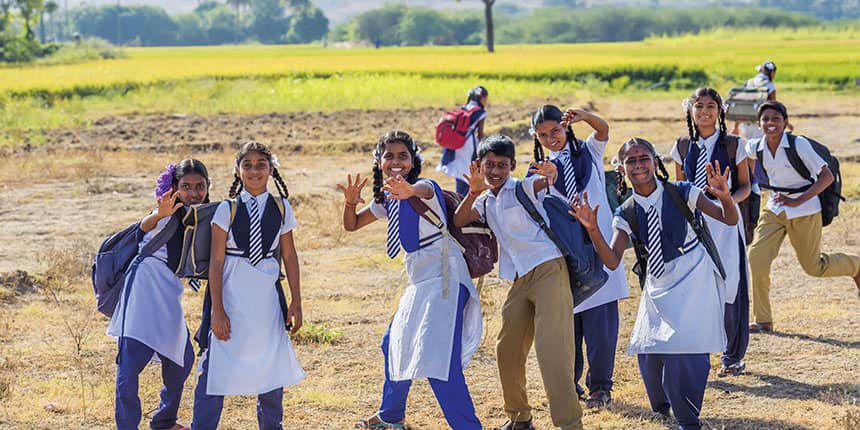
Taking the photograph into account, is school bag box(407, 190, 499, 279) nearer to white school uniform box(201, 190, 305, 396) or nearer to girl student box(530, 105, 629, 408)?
girl student box(530, 105, 629, 408)

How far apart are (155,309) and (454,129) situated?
632cm

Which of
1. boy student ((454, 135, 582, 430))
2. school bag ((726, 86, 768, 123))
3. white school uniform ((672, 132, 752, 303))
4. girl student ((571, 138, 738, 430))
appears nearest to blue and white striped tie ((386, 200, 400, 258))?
boy student ((454, 135, 582, 430))

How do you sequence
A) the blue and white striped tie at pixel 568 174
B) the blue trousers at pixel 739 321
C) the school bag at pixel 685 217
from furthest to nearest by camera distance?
the blue trousers at pixel 739 321 < the blue and white striped tie at pixel 568 174 < the school bag at pixel 685 217

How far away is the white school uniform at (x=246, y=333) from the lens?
17.5ft

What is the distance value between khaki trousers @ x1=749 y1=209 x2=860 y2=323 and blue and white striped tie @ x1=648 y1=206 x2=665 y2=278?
2.78 m

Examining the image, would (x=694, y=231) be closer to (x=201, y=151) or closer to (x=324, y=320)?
(x=324, y=320)

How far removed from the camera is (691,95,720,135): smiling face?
22.5ft

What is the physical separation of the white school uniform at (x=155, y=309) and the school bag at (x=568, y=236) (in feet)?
5.74

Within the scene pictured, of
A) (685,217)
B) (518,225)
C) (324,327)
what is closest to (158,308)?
(518,225)

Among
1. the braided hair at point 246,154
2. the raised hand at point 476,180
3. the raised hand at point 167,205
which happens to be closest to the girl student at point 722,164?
the raised hand at point 476,180

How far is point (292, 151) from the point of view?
21.8 metres

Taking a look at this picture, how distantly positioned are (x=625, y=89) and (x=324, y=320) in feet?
107

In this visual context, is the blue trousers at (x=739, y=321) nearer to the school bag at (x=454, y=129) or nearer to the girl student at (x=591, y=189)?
the girl student at (x=591, y=189)

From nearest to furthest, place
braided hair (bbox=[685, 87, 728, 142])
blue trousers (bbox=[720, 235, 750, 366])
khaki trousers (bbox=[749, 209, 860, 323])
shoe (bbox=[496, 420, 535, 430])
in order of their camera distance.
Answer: shoe (bbox=[496, 420, 535, 430])
braided hair (bbox=[685, 87, 728, 142])
blue trousers (bbox=[720, 235, 750, 366])
khaki trousers (bbox=[749, 209, 860, 323])
